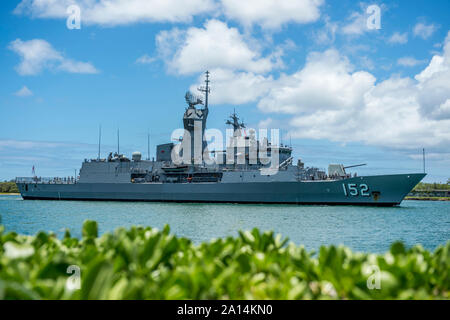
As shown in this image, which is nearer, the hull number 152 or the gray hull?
the gray hull

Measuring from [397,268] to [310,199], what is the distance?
3463 cm

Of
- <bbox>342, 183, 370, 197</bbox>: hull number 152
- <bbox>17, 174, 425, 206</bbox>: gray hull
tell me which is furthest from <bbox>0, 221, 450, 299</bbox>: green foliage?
<bbox>17, 174, 425, 206</bbox>: gray hull

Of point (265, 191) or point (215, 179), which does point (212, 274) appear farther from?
point (215, 179)

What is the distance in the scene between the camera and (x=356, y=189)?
34.2 m

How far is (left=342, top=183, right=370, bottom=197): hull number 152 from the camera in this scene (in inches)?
1336

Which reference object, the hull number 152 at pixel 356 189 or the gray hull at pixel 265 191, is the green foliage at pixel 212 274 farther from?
the gray hull at pixel 265 191

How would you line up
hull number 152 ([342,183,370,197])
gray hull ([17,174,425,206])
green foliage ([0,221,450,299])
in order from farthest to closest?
1. hull number 152 ([342,183,370,197])
2. gray hull ([17,174,425,206])
3. green foliage ([0,221,450,299])

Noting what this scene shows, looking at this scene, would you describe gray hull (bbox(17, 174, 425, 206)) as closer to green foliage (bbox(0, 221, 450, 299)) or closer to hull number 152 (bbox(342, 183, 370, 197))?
hull number 152 (bbox(342, 183, 370, 197))

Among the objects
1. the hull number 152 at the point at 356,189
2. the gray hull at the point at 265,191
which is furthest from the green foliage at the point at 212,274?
the gray hull at the point at 265,191

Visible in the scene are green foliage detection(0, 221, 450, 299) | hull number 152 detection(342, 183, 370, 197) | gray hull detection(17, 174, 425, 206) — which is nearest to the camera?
green foliage detection(0, 221, 450, 299)

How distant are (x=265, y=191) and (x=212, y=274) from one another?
35.6 m

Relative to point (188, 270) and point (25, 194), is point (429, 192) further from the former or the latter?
point (188, 270)
